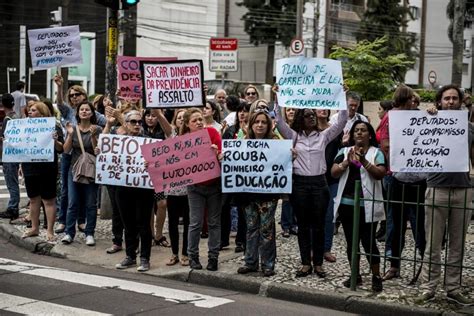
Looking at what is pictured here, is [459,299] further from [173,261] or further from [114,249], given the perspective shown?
[114,249]

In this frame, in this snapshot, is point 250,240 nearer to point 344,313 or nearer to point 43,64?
point 344,313

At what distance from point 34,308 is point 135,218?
2135 millimetres

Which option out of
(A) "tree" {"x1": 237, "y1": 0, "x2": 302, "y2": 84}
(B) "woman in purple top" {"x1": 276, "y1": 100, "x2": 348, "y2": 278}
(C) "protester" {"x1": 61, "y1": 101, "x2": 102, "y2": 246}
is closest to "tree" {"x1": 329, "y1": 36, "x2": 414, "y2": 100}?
(C) "protester" {"x1": 61, "y1": 101, "x2": 102, "y2": 246}

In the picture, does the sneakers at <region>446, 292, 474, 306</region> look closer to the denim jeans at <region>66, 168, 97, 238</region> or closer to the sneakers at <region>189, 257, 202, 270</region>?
the sneakers at <region>189, 257, 202, 270</region>

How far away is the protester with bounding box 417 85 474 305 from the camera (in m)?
6.83

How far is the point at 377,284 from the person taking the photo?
7250 millimetres

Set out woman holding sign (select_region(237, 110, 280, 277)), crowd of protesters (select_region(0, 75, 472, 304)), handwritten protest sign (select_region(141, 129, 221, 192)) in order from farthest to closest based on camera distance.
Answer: handwritten protest sign (select_region(141, 129, 221, 192)) < woman holding sign (select_region(237, 110, 280, 277)) < crowd of protesters (select_region(0, 75, 472, 304))

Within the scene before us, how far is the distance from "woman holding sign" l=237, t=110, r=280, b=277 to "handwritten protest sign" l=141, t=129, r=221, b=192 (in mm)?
512

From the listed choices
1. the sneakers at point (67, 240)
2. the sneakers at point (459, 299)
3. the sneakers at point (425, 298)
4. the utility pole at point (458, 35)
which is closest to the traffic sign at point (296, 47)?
the utility pole at point (458, 35)

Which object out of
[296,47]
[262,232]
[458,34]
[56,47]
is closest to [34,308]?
[262,232]

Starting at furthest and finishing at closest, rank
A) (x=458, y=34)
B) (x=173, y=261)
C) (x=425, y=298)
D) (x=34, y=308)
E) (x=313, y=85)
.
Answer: (x=458, y=34), (x=173, y=261), (x=313, y=85), (x=425, y=298), (x=34, y=308)

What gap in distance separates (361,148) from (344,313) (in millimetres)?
1663

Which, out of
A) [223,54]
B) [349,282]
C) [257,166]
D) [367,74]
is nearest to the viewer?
[349,282]

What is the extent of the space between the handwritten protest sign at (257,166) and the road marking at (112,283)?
1301 millimetres
